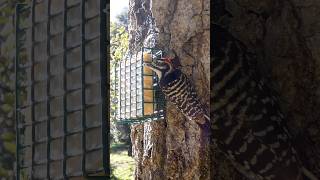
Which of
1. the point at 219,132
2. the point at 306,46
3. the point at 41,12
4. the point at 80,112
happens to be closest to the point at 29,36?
the point at 41,12

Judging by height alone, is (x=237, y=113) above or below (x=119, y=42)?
below

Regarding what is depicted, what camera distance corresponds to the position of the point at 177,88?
1195mm

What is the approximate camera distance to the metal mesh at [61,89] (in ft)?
Result: 3.54

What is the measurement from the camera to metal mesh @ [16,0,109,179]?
1.08 m

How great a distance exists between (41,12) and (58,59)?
0.11 meters

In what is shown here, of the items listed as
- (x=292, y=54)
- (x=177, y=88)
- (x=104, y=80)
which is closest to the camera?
(x=104, y=80)

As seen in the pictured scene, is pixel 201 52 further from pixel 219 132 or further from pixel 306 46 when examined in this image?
pixel 306 46

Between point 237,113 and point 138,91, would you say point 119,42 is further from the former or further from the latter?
point 237,113

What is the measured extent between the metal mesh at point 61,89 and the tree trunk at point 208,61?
0.17 m

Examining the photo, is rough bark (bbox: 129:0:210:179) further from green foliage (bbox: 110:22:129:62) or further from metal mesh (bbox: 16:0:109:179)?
metal mesh (bbox: 16:0:109:179)

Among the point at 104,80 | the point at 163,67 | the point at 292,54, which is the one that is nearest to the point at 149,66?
the point at 163,67

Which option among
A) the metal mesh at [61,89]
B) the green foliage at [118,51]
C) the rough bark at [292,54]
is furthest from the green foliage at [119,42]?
the rough bark at [292,54]

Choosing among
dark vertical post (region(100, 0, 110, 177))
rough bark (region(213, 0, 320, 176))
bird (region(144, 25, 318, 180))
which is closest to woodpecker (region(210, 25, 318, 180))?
bird (region(144, 25, 318, 180))

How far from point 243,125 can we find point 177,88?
20 cm
